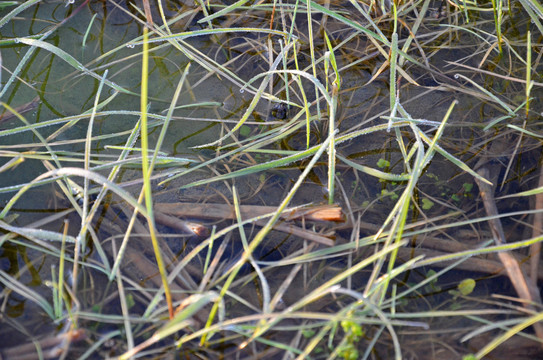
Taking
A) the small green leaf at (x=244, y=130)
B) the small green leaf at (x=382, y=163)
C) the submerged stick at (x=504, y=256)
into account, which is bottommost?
the submerged stick at (x=504, y=256)

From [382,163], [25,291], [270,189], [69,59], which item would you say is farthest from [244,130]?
[25,291]

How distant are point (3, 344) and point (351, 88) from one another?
149cm

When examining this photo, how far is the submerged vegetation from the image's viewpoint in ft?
3.92

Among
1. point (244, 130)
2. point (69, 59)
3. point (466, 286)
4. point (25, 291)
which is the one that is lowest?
point (466, 286)

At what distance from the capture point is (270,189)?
5.05ft

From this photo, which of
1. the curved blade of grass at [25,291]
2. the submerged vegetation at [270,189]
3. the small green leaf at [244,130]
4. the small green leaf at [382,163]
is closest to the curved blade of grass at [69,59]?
the submerged vegetation at [270,189]

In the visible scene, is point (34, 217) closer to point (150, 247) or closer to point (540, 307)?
point (150, 247)

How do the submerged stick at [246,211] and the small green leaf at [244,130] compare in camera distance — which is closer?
the submerged stick at [246,211]

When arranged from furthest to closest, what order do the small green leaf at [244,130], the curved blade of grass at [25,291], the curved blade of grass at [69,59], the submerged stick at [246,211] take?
1. the small green leaf at [244,130]
2. the curved blade of grass at [69,59]
3. the submerged stick at [246,211]
4. the curved blade of grass at [25,291]

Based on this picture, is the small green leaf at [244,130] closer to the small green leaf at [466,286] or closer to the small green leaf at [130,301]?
the small green leaf at [130,301]

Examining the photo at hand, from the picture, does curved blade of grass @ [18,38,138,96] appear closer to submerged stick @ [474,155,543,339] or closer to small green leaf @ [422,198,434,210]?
small green leaf @ [422,198,434,210]

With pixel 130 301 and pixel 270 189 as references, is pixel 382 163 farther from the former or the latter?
pixel 130 301

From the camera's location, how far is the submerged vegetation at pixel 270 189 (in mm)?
1196

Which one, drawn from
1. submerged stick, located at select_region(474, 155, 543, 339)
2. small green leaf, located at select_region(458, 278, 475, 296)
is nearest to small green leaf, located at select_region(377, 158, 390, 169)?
submerged stick, located at select_region(474, 155, 543, 339)
